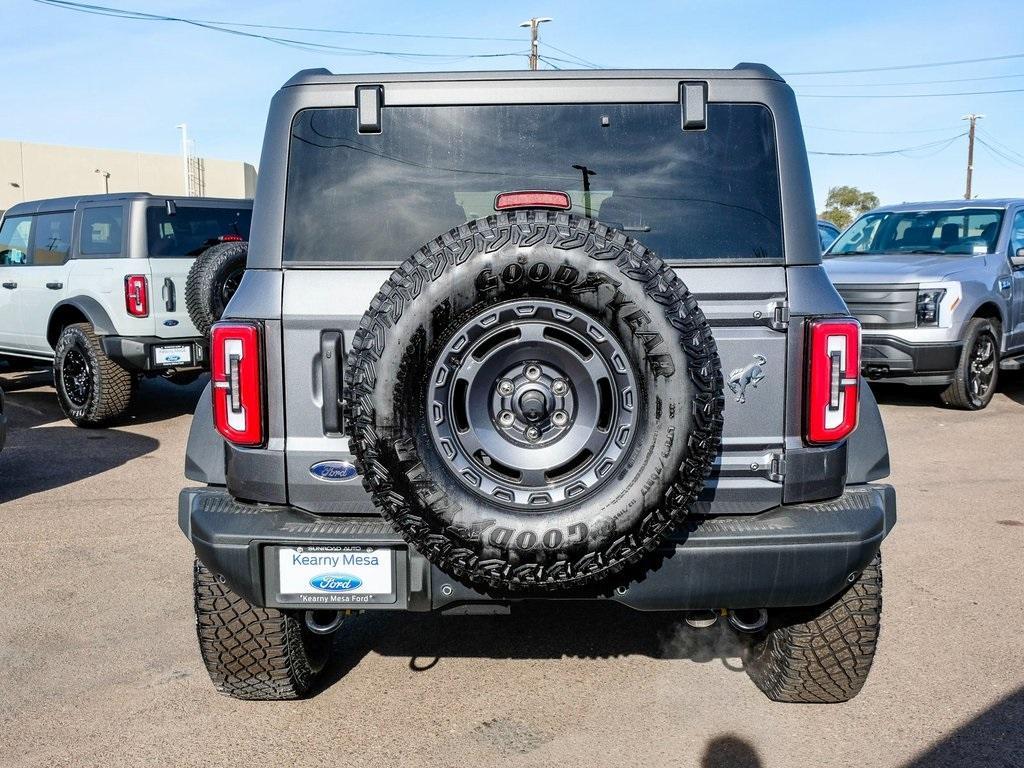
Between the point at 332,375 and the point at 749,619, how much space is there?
1486mm

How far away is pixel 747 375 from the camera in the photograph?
283 cm

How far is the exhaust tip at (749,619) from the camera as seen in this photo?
301 cm

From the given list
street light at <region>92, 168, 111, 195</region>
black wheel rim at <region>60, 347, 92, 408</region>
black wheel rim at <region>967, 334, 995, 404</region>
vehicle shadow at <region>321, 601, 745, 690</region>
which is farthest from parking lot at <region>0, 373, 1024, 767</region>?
street light at <region>92, 168, 111, 195</region>

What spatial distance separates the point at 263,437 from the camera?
2850 mm

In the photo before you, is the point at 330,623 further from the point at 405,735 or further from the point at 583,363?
the point at 583,363

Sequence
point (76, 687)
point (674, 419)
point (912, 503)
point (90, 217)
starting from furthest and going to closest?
point (90, 217) → point (912, 503) → point (76, 687) → point (674, 419)

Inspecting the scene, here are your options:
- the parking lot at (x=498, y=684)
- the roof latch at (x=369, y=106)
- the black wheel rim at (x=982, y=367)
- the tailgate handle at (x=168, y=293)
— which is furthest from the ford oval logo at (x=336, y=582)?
the black wheel rim at (x=982, y=367)

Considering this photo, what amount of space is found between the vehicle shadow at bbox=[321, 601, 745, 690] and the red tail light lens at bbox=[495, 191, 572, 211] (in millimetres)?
1714

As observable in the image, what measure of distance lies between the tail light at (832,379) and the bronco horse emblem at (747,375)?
0.45ft

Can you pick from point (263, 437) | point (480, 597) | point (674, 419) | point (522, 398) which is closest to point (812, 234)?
point (674, 419)

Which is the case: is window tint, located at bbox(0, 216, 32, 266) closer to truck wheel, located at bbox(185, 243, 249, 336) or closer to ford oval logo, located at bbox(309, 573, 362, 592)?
truck wheel, located at bbox(185, 243, 249, 336)

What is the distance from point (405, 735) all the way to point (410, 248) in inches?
60.8

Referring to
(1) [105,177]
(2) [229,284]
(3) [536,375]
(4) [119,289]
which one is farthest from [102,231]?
(1) [105,177]

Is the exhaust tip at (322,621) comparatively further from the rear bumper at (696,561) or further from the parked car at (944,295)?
the parked car at (944,295)
